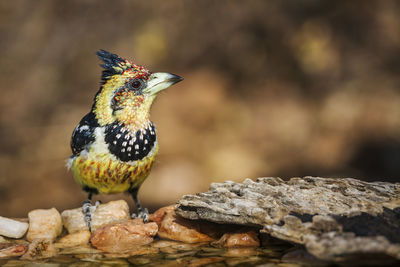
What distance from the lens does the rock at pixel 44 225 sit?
2979mm

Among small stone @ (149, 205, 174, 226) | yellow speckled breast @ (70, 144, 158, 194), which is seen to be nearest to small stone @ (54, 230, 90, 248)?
yellow speckled breast @ (70, 144, 158, 194)

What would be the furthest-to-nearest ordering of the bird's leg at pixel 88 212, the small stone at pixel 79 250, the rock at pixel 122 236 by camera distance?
the bird's leg at pixel 88 212
the rock at pixel 122 236
the small stone at pixel 79 250

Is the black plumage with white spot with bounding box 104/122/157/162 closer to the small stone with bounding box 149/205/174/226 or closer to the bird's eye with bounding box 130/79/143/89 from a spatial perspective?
the bird's eye with bounding box 130/79/143/89

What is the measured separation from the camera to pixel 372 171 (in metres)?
6.56

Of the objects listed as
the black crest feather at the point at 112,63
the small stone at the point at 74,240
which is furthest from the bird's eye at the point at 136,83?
the small stone at the point at 74,240

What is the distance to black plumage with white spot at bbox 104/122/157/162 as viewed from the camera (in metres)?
2.90

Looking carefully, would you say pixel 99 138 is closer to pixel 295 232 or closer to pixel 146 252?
pixel 146 252

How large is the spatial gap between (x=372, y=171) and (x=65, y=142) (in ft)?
17.0

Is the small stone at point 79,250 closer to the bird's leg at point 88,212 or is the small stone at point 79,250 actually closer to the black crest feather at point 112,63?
the bird's leg at point 88,212

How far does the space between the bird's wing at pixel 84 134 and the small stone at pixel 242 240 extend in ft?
4.00

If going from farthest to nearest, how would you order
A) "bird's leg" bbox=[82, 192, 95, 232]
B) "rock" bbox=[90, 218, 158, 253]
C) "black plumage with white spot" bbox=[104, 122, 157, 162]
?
"bird's leg" bbox=[82, 192, 95, 232] → "black plumage with white spot" bbox=[104, 122, 157, 162] → "rock" bbox=[90, 218, 158, 253]

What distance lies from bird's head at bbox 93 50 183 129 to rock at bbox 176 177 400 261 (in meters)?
0.78

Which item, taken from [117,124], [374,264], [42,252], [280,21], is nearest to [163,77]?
[117,124]

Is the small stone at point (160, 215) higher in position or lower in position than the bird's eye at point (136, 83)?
lower
